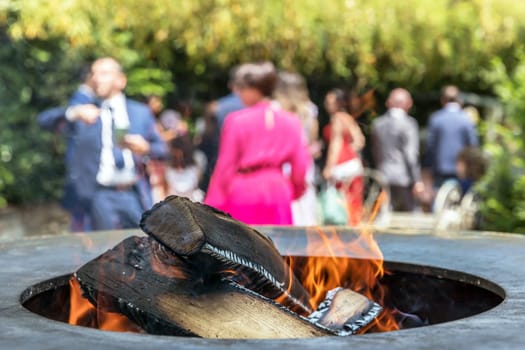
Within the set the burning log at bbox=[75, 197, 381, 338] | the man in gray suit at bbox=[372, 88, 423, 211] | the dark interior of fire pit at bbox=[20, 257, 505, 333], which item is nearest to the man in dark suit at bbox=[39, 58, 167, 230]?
the dark interior of fire pit at bbox=[20, 257, 505, 333]

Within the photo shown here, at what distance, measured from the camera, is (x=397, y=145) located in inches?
441

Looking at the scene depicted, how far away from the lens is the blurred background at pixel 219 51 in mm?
11562

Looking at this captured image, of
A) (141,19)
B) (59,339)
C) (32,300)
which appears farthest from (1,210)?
(59,339)

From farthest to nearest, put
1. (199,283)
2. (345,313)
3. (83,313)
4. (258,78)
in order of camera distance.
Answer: (258,78), (83,313), (345,313), (199,283)

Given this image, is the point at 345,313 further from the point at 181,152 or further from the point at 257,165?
the point at 181,152

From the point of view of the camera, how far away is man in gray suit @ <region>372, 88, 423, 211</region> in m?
11.1

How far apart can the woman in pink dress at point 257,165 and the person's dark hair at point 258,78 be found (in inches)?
5.1

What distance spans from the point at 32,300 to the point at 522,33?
14.2 m

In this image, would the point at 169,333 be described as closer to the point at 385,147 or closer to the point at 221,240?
the point at 221,240

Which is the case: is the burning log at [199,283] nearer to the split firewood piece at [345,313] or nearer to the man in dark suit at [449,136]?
the split firewood piece at [345,313]

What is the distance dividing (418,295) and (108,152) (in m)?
3.80

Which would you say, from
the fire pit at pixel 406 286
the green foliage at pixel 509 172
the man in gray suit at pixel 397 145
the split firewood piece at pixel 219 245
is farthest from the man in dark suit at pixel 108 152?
the man in gray suit at pixel 397 145

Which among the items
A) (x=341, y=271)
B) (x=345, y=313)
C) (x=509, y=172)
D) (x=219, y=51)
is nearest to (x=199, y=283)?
(x=345, y=313)

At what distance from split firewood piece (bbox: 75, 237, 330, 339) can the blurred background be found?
20.1ft
